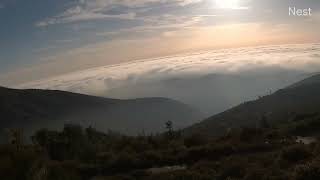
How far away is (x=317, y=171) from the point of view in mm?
17250

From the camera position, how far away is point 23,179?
20297mm

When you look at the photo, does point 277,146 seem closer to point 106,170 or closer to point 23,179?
point 106,170

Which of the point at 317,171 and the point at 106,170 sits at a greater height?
the point at 317,171

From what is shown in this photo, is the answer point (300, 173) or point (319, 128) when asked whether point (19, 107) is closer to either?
point (319, 128)

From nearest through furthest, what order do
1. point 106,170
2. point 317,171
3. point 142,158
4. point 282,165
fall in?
1. point 317,171
2. point 282,165
3. point 106,170
4. point 142,158

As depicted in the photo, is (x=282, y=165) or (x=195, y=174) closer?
(x=195, y=174)

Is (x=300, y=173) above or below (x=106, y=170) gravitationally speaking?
above

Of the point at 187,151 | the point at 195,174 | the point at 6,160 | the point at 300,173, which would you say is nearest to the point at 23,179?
the point at 6,160

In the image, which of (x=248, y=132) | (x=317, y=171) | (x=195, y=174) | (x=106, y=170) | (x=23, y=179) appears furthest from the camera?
(x=248, y=132)

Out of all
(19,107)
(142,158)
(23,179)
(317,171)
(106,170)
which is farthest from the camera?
(19,107)

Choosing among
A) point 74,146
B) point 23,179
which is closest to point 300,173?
point 23,179

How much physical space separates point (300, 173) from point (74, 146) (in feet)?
94.0

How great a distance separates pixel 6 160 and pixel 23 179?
1.15 m

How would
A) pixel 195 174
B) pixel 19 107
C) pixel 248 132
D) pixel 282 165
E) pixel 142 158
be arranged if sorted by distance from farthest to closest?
pixel 19 107, pixel 248 132, pixel 142 158, pixel 282 165, pixel 195 174
